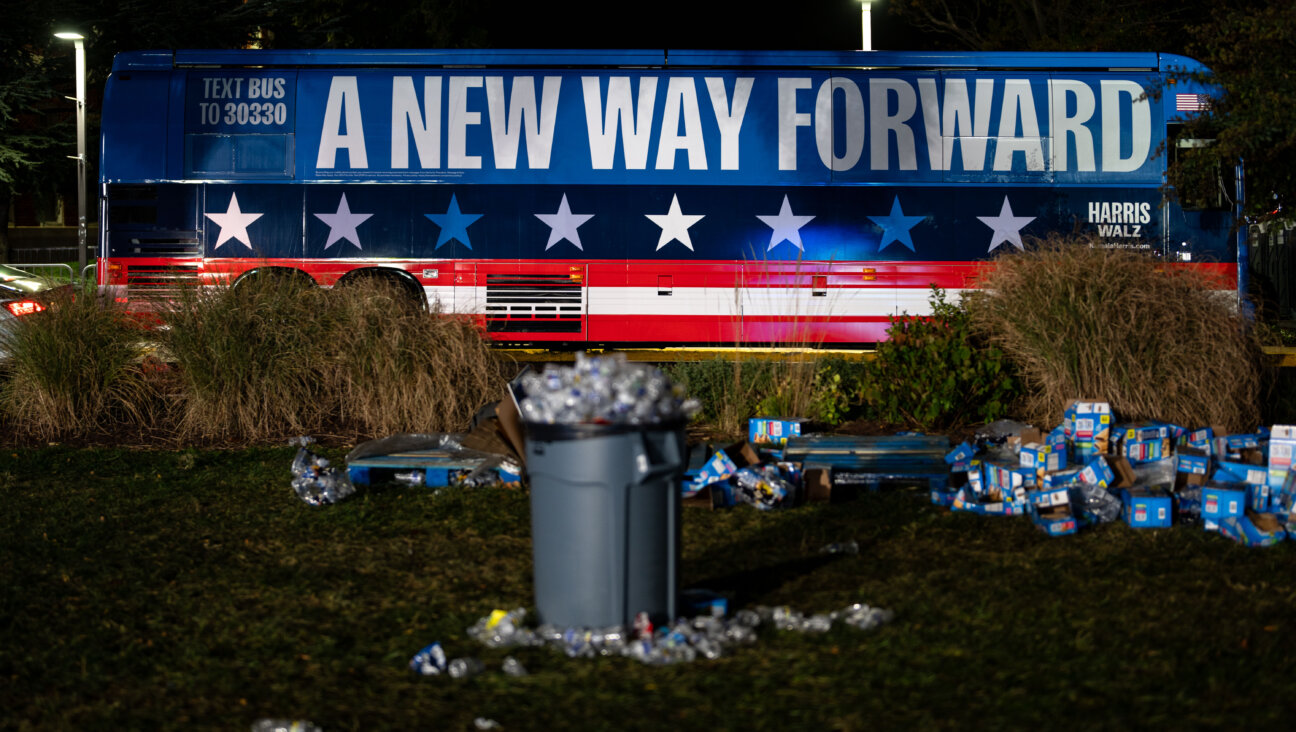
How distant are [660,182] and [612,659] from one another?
914 cm

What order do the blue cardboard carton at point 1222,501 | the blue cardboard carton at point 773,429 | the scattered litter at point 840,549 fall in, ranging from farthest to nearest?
the blue cardboard carton at point 773,429
the blue cardboard carton at point 1222,501
the scattered litter at point 840,549

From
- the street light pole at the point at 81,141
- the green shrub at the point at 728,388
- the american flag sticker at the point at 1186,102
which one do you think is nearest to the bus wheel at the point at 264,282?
the green shrub at the point at 728,388

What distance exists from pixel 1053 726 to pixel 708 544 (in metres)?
2.60

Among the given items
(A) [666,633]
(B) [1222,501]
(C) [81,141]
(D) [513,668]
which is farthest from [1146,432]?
(C) [81,141]

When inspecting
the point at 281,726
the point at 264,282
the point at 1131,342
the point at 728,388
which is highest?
the point at 264,282

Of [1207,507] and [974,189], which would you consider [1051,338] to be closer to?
[1207,507]

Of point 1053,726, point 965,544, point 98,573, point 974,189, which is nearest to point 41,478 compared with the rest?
point 98,573

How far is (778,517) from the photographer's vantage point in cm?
675

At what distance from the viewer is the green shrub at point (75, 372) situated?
31.2ft

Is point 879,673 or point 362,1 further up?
point 362,1

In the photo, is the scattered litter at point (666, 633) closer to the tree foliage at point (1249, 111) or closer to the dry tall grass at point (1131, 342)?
the dry tall grass at point (1131, 342)

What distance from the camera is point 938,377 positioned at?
904 cm

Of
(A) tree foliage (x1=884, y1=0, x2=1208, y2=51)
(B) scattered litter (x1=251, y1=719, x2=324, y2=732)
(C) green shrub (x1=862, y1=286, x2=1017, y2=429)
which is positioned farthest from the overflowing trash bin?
(A) tree foliage (x1=884, y1=0, x2=1208, y2=51)

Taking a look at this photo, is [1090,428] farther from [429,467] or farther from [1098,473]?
[429,467]
